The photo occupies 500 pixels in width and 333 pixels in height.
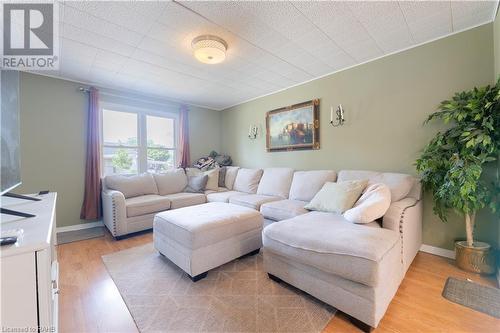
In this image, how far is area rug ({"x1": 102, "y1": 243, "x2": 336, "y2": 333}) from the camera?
4.50ft

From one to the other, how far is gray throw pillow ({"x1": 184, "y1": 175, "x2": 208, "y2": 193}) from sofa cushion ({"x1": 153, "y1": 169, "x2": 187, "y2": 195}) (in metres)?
0.12

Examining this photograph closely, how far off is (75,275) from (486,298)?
11.2 feet

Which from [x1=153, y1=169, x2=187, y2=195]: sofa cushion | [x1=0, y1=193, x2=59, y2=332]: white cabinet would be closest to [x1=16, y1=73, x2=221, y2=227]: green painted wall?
[x1=153, y1=169, x2=187, y2=195]: sofa cushion

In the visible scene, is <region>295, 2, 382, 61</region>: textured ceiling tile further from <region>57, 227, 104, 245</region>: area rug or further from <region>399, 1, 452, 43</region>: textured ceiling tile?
<region>57, 227, 104, 245</region>: area rug

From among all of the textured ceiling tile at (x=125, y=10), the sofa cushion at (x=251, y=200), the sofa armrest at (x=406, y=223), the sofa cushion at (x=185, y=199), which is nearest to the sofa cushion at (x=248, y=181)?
the sofa cushion at (x=251, y=200)

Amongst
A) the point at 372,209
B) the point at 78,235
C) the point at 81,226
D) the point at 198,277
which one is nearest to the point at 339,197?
the point at 372,209

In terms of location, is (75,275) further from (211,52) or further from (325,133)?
(325,133)

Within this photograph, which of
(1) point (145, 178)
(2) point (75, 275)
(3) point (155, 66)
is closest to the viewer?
(2) point (75, 275)

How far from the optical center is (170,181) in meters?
3.86

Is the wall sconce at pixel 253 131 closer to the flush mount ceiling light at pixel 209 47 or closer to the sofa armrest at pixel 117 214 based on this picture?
the flush mount ceiling light at pixel 209 47

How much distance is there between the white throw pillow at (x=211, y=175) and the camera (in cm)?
407

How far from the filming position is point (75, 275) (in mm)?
1979

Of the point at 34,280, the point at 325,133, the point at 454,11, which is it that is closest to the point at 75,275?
the point at 34,280

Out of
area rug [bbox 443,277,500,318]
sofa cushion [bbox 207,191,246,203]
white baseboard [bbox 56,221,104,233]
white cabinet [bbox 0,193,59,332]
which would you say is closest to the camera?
white cabinet [bbox 0,193,59,332]
